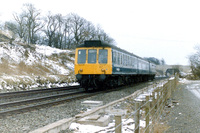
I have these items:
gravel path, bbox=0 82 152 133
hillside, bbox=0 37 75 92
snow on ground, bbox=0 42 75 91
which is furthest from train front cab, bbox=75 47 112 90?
gravel path, bbox=0 82 152 133

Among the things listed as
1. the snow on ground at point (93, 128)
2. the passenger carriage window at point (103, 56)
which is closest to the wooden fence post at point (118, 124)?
the snow on ground at point (93, 128)

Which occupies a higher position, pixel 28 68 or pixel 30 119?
pixel 28 68

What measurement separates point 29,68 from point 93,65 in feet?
49.8

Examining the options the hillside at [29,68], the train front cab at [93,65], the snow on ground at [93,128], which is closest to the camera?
the snow on ground at [93,128]

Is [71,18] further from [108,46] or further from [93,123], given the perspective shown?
[93,123]

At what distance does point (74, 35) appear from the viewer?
64.8 m

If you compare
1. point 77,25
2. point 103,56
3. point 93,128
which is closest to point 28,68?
point 103,56

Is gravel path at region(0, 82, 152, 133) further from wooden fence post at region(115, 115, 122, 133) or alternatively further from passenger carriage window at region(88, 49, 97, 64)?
passenger carriage window at region(88, 49, 97, 64)

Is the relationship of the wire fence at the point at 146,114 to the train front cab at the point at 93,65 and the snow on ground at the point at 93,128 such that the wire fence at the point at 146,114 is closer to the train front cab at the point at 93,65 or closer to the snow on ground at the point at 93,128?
the snow on ground at the point at 93,128

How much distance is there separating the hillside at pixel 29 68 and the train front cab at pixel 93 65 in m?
5.53

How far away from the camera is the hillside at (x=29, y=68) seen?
62.2ft

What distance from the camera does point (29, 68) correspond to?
28203mm

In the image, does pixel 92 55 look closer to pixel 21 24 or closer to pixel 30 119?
pixel 30 119

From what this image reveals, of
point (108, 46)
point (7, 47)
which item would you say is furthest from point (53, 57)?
point (108, 46)
